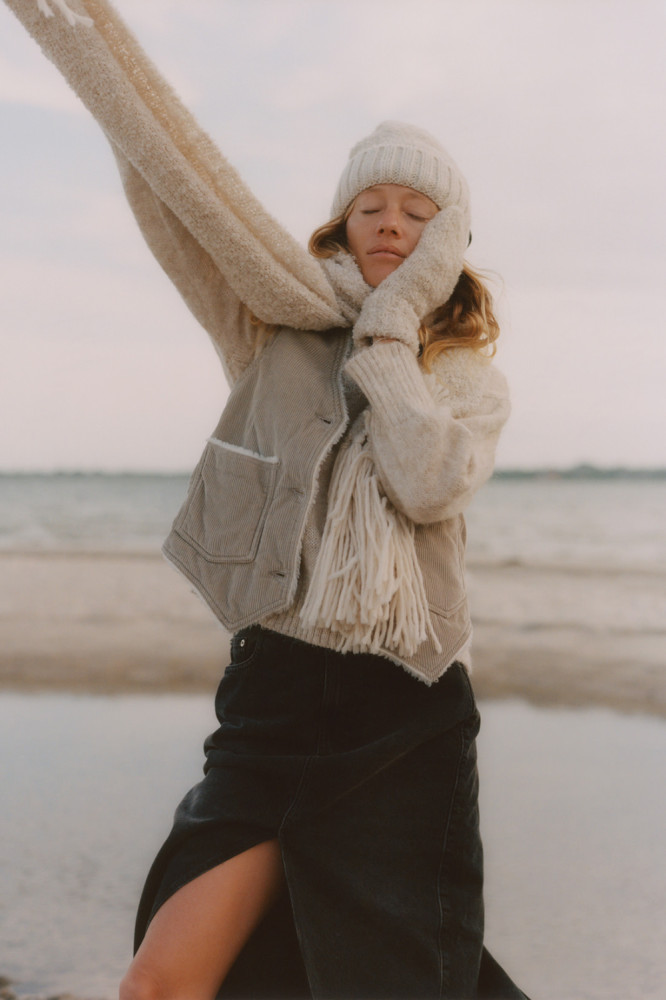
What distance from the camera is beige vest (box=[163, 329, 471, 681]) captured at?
1536 millimetres

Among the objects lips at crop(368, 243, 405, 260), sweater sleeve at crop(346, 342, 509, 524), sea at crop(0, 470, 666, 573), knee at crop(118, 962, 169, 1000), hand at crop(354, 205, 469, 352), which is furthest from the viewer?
sea at crop(0, 470, 666, 573)

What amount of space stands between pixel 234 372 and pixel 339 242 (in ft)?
1.24

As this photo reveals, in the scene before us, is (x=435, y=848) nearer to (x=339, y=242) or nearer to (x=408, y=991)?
(x=408, y=991)

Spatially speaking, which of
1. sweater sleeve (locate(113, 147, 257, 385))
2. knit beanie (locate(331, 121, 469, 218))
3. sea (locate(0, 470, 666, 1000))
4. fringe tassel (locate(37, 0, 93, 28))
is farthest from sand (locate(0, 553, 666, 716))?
fringe tassel (locate(37, 0, 93, 28))

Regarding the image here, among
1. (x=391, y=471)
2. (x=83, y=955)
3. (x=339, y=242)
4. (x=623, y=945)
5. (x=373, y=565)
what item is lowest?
(x=83, y=955)

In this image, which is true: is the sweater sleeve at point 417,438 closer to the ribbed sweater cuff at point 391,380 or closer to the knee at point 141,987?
the ribbed sweater cuff at point 391,380

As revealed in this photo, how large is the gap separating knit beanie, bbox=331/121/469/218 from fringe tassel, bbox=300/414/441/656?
585 millimetres

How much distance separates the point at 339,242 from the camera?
6.15ft

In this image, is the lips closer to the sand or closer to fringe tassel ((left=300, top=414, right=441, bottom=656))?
fringe tassel ((left=300, top=414, right=441, bottom=656))

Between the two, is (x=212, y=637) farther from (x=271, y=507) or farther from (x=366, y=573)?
(x=366, y=573)

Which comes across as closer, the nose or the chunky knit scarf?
the chunky knit scarf

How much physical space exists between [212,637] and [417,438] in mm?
Answer: 4630

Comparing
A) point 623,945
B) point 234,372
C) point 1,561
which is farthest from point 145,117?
point 1,561

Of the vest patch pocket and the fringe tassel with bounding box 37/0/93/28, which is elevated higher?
the fringe tassel with bounding box 37/0/93/28
